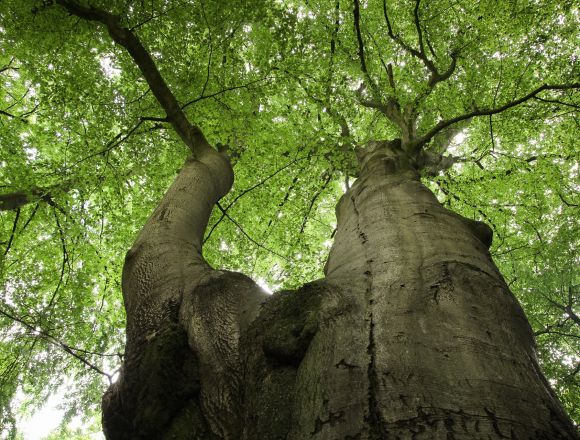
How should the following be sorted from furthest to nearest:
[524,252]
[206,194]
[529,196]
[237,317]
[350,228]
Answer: [524,252] < [529,196] < [206,194] < [350,228] < [237,317]

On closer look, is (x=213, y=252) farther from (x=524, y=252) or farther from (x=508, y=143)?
(x=524, y=252)

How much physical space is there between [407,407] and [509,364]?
0.48 metres

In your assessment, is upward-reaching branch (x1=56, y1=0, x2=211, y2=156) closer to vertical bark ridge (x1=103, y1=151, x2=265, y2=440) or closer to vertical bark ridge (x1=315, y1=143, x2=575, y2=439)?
vertical bark ridge (x1=103, y1=151, x2=265, y2=440)

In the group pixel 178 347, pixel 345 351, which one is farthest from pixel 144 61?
pixel 345 351

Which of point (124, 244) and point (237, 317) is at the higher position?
point (124, 244)

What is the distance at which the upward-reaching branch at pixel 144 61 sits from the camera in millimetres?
3658

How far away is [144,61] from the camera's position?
3766 millimetres

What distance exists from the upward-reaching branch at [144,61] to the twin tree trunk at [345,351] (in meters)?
1.93

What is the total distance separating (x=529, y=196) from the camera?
25.4 feet

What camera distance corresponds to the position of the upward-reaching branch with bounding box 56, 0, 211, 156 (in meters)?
3.66

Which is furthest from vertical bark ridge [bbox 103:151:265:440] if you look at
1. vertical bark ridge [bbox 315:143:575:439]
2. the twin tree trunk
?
vertical bark ridge [bbox 315:143:575:439]

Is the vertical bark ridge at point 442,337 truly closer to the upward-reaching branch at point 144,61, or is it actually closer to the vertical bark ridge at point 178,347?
the vertical bark ridge at point 178,347

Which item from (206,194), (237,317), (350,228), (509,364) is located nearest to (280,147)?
(206,194)

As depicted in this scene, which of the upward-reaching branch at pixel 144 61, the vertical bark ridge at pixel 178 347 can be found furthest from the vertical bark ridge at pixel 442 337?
the upward-reaching branch at pixel 144 61
